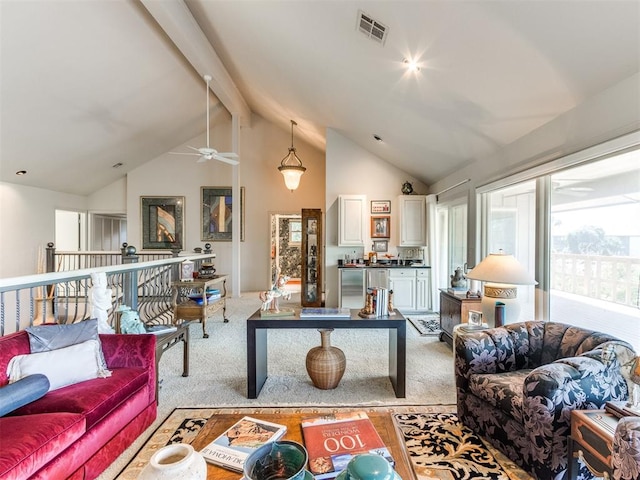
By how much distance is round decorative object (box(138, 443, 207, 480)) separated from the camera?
942mm

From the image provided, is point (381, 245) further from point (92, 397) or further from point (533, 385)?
point (92, 397)

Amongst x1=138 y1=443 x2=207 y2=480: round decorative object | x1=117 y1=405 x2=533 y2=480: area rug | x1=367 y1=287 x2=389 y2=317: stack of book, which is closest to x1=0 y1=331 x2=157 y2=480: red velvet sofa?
x1=117 y1=405 x2=533 y2=480: area rug

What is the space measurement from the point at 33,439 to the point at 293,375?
203 cm

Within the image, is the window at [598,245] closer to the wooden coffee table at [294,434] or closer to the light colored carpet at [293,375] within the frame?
the light colored carpet at [293,375]

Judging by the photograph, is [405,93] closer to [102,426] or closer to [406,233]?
[406,233]

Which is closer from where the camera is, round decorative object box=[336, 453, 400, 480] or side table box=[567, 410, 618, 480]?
round decorative object box=[336, 453, 400, 480]

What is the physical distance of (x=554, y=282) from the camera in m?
2.97

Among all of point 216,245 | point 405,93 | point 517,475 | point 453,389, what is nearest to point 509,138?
point 405,93

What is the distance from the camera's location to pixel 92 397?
1793 millimetres

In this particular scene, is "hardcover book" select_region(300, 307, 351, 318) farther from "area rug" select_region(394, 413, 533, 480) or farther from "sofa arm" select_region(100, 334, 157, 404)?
"sofa arm" select_region(100, 334, 157, 404)

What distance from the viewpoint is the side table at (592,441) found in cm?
135

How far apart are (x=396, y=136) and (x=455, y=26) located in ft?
7.96

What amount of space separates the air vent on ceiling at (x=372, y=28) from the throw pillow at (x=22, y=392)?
3362mm

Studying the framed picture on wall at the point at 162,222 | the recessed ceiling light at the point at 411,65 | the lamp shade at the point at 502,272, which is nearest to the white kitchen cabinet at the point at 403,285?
the lamp shade at the point at 502,272
